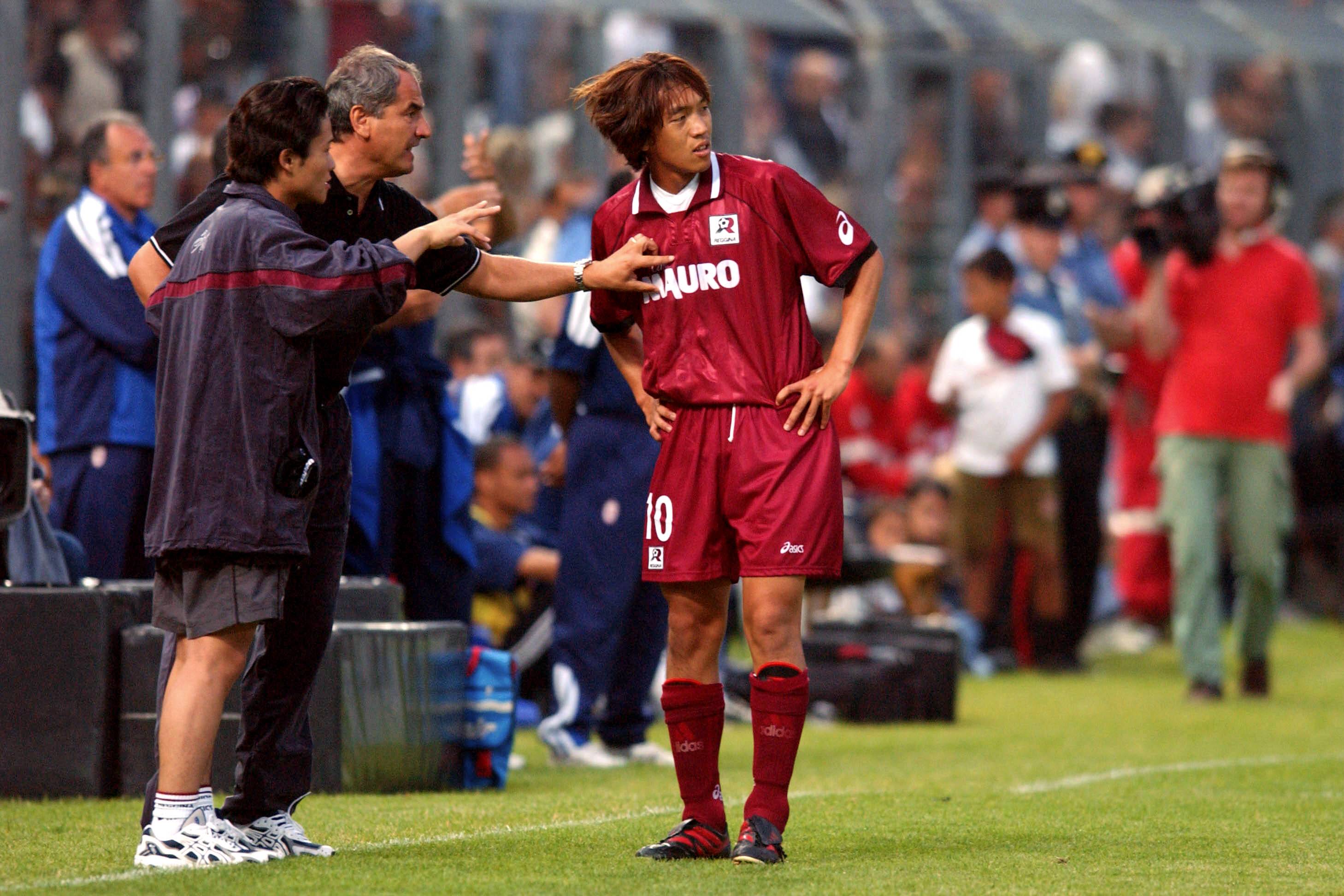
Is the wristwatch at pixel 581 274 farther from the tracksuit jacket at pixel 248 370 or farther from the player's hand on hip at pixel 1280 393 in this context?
the player's hand on hip at pixel 1280 393

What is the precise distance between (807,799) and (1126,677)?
6.50m

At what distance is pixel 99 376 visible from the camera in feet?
26.0

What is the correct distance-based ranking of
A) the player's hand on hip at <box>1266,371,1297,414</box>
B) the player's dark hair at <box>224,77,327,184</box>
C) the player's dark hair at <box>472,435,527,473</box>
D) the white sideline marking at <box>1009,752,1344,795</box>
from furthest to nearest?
the player's hand on hip at <box>1266,371,1297,414</box>, the player's dark hair at <box>472,435,527,473</box>, the white sideline marking at <box>1009,752,1344,795</box>, the player's dark hair at <box>224,77,327,184</box>

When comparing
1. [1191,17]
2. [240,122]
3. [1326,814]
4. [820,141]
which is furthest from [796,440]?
[1191,17]

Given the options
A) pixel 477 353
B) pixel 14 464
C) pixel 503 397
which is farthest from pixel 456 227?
pixel 477 353

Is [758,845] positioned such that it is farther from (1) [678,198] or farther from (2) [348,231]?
(2) [348,231]

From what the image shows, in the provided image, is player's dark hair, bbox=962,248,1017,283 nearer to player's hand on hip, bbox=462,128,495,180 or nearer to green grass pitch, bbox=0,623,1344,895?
green grass pitch, bbox=0,623,1344,895

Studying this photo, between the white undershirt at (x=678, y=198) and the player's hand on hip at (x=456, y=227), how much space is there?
1.59 ft

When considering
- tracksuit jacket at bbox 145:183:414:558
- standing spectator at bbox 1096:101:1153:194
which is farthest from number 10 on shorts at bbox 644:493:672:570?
standing spectator at bbox 1096:101:1153:194

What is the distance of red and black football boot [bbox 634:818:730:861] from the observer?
539 cm

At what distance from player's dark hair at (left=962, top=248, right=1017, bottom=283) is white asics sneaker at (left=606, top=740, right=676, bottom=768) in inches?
210

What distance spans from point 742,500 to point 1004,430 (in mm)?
7585

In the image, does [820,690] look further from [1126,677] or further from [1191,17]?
[1191,17]

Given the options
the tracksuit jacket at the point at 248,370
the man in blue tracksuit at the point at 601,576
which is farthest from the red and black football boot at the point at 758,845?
the man in blue tracksuit at the point at 601,576
